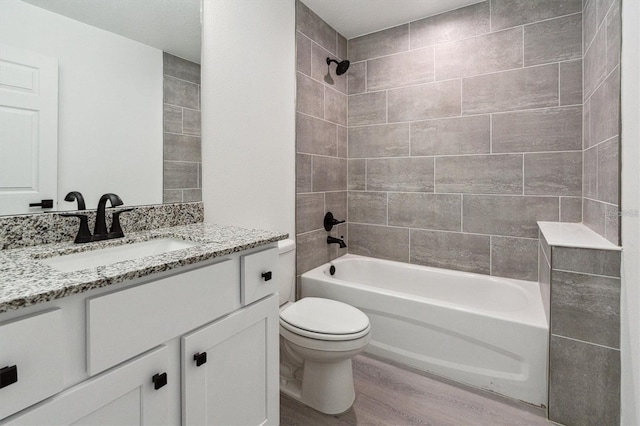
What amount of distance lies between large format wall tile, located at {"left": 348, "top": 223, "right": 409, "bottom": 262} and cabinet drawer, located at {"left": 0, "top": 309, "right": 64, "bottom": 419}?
7.63ft

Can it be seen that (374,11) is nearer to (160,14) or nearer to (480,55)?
(480,55)

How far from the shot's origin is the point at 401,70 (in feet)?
8.50

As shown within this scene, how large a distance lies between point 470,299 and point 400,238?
0.69m

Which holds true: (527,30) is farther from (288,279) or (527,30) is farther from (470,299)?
(288,279)

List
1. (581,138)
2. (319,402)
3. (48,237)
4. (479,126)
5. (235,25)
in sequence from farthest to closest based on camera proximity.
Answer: (479,126)
(581,138)
(235,25)
(319,402)
(48,237)

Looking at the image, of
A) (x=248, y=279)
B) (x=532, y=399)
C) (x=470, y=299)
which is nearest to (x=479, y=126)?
(x=470, y=299)

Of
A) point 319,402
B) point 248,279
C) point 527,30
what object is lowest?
point 319,402

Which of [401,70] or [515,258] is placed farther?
[401,70]

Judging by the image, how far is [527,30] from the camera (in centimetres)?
213

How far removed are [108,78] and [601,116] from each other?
2.30 metres

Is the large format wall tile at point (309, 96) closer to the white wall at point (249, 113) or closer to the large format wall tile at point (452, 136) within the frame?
the white wall at point (249, 113)

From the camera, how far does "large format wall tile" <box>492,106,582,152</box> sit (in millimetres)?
2027

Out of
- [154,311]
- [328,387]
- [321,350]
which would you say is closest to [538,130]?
[321,350]

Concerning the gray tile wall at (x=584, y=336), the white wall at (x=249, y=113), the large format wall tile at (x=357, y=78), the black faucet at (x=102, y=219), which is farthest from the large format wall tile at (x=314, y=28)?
the gray tile wall at (x=584, y=336)
